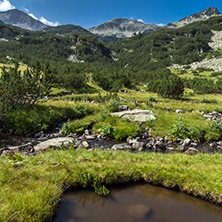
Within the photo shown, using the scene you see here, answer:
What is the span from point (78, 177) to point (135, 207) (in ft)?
8.30

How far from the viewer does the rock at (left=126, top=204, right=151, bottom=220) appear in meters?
4.54

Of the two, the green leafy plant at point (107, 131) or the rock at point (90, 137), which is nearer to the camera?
the rock at point (90, 137)

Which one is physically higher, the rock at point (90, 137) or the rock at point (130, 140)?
the rock at point (130, 140)

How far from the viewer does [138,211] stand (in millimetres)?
4734

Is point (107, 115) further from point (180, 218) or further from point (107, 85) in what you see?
point (107, 85)

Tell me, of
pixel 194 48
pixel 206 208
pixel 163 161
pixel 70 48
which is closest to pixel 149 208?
pixel 206 208

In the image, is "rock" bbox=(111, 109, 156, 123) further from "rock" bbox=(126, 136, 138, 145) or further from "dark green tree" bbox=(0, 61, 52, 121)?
"dark green tree" bbox=(0, 61, 52, 121)

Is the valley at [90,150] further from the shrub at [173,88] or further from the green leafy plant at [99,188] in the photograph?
the shrub at [173,88]

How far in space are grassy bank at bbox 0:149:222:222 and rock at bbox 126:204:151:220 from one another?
1.33m

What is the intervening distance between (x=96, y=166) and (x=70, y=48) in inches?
7494

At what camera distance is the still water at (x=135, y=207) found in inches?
177

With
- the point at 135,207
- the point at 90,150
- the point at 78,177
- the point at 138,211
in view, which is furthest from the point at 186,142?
the point at 78,177

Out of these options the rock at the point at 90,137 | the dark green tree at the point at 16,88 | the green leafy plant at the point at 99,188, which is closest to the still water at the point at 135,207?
the green leafy plant at the point at 99,188

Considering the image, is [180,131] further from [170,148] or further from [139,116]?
[139,116]
